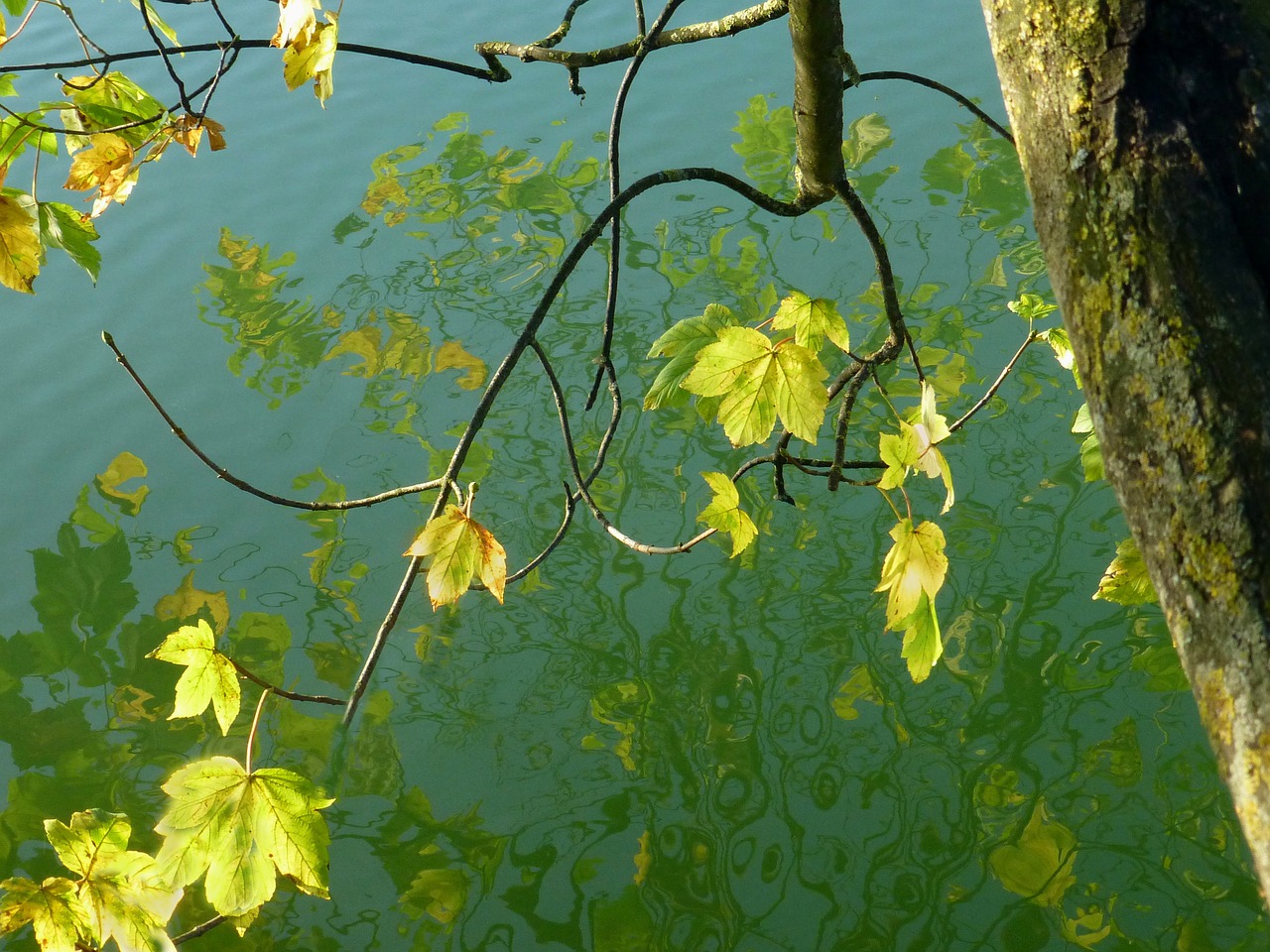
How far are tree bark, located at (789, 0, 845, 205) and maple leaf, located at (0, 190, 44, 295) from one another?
82cm

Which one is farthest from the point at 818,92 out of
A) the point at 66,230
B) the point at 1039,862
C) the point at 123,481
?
the point at 123,481

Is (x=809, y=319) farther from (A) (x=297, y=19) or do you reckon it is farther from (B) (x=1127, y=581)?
(A) (x=297, y=19)

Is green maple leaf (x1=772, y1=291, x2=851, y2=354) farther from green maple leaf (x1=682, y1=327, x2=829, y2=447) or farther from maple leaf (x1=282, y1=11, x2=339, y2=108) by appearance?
maple leaf (x1=282, y1=11, x2=339, y2=108)

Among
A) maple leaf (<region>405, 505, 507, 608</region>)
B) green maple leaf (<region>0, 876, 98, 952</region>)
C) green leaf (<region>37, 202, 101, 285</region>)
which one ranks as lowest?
green maple leaf (<region>0, 876, 98, 952</region>)

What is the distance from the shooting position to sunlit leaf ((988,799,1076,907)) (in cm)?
180

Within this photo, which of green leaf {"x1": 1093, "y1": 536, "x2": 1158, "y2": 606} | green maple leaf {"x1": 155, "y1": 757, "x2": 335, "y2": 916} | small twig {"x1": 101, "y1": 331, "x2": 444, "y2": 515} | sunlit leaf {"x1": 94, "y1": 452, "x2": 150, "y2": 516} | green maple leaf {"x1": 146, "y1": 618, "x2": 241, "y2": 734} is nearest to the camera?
small twig {"x1": 101, "y1": 331, "x2": 444, "y2": 515}

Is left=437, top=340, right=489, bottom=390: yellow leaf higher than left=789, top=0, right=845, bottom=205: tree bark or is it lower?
lower

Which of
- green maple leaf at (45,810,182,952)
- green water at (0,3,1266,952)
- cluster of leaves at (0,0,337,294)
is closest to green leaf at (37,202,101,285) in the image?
cluster of leaves at (0,0,337,294)

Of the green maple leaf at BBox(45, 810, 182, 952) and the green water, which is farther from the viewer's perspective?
the green water

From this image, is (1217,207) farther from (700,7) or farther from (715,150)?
(700,7)

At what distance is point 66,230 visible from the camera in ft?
4.18

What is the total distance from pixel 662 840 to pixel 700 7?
11.2 ft

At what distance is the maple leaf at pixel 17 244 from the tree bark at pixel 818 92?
0.82 meters

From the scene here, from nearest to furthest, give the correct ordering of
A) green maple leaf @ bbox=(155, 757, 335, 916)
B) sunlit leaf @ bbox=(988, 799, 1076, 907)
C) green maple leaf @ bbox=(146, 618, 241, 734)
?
green maple leaf @ bbox=(155, 757, 335, 916) < green maple leaf @ bbox=(146, 618, 241, 734) < sunlit leaf @ bbox=(988, 799, 1076, 907)
